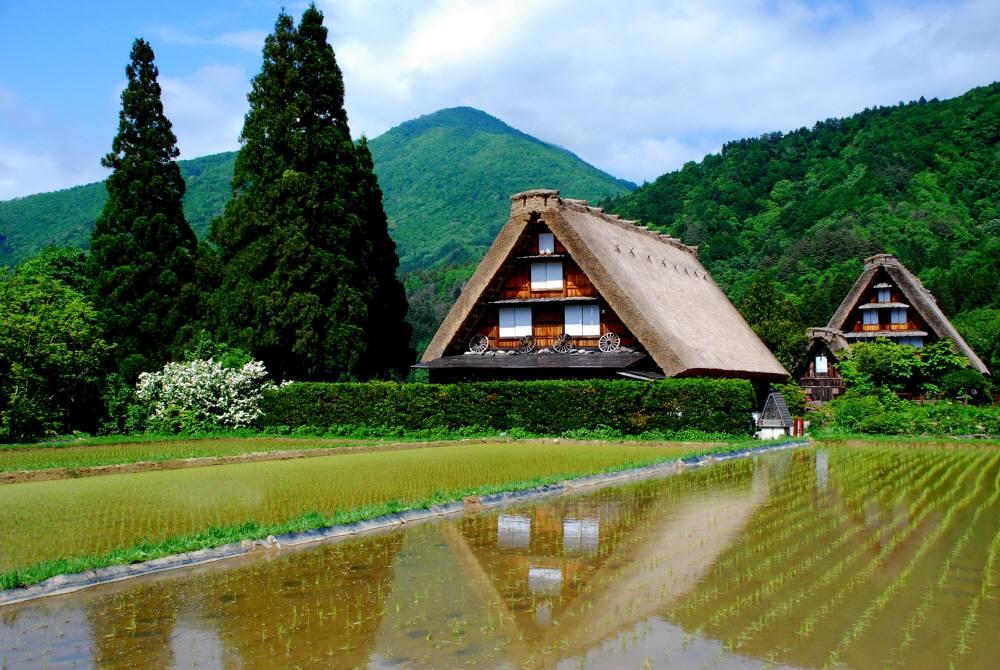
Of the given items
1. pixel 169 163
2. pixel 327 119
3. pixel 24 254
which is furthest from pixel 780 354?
pixel 24 254

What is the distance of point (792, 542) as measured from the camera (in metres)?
9.66

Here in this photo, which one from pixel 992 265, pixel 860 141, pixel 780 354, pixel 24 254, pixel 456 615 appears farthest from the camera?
pixel 24 254

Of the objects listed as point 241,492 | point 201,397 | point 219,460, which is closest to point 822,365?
point 201,397

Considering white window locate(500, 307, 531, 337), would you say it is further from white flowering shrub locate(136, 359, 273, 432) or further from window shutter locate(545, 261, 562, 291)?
white flowering shrub locate(136, 359, 273, 432)

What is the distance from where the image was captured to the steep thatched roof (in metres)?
46.2

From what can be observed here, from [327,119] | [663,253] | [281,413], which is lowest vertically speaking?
[281,413]

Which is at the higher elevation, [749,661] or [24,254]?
[24,254]

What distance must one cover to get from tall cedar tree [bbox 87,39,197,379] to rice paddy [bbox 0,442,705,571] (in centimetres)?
1522

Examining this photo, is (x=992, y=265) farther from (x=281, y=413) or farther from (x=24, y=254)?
(x=24, y=254)

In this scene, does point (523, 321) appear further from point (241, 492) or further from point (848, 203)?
point (848, 203)

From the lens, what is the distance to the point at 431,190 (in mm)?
143625

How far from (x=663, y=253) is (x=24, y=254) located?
80.3m

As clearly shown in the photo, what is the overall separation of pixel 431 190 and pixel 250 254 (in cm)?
11289

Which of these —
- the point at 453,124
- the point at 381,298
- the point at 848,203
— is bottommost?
the point at 381,298
